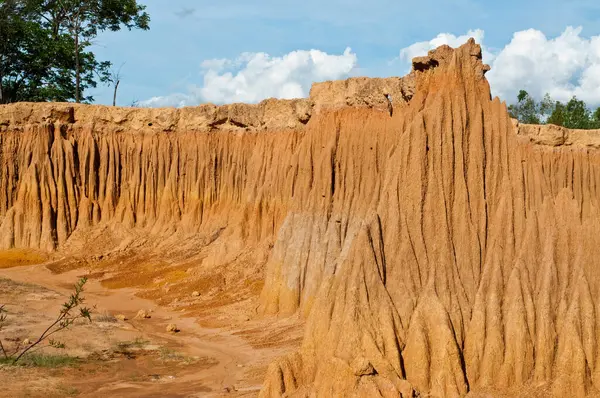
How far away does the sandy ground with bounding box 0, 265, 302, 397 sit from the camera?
67.5ft

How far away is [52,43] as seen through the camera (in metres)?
49.8

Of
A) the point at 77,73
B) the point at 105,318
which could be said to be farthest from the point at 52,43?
the point at 105,318

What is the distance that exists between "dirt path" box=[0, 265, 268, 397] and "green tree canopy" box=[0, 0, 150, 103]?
16.9m

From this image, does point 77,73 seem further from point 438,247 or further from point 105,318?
point 438,247

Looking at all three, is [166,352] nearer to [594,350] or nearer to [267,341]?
[267,341]

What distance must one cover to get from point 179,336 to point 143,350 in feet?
8.97

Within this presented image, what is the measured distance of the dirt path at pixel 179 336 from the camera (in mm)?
21047

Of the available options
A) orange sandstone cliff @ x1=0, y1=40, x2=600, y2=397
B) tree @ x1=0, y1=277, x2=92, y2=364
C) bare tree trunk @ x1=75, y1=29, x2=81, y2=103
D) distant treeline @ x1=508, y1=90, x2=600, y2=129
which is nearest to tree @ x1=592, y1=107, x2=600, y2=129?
distant treeline @ x1=508, y1=90, x2=600, y2=129

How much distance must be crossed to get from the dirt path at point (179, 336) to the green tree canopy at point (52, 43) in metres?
16.9

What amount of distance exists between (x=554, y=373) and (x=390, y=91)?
12660 millimetres

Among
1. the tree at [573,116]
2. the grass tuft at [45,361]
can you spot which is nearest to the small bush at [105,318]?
the grass tuft at [45,361]

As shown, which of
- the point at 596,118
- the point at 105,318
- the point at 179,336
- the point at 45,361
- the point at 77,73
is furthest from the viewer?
the point at 596,118

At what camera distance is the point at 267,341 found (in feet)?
81.7

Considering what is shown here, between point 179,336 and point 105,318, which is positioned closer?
point 179,336
